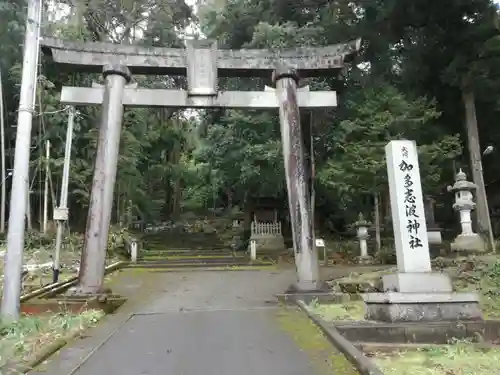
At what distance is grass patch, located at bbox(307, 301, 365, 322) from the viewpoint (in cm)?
696

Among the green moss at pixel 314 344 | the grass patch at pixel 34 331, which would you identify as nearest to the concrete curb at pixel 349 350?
the green moss at pixel 314 344

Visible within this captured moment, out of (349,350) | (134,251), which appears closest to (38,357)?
(349,350)

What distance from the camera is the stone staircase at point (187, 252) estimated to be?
17.6 m

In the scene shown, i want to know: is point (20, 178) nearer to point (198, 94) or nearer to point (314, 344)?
point (198, 94)

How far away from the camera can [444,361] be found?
4.79 m

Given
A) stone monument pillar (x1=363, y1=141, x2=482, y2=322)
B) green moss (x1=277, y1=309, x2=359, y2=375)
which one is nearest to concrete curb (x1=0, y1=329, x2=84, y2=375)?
green moss (x1=277, y1=309, x2=359, y2=375)

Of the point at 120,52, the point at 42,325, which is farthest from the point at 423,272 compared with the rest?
the point at 120,52

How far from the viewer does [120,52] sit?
9617 millimetres

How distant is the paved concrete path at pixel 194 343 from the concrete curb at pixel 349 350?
208 millimetres

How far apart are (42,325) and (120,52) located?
589 cm

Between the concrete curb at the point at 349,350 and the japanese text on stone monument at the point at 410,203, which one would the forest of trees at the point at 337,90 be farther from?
the concrete curb at the point at 349,350

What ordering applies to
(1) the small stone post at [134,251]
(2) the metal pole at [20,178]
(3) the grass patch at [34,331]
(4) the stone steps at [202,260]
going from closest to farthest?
(3) the grass patch at [34,331] < (2) the metal pole at [20,178] < (4) the stone steps at [202,260] < (1) the small stone post at [134,251]

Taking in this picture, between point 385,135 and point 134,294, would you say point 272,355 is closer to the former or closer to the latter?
point 134,294

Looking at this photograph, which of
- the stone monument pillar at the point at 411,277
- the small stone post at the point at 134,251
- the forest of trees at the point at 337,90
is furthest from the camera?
the small stone post at the point at 134,251
